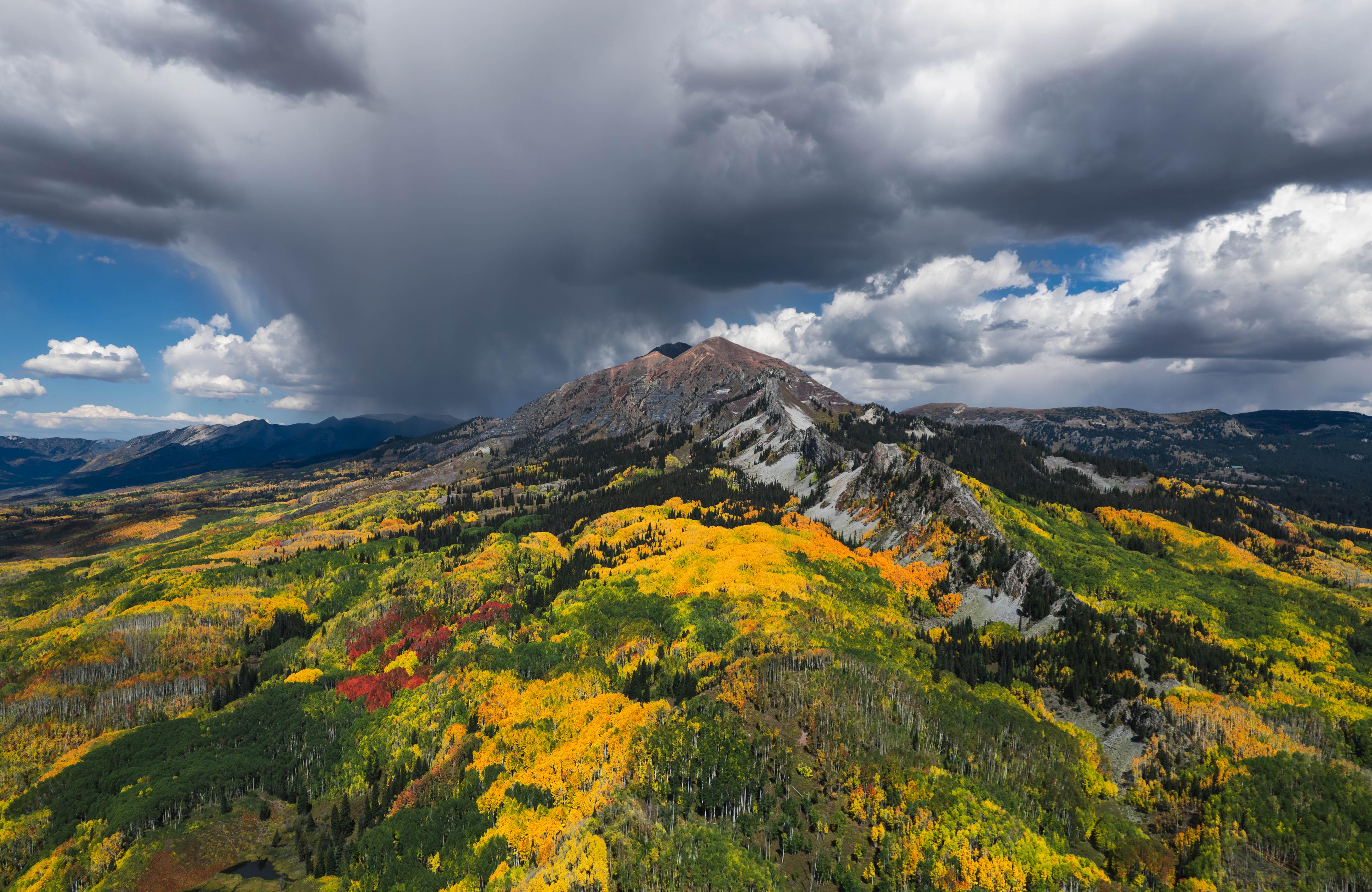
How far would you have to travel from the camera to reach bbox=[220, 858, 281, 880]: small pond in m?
82.5

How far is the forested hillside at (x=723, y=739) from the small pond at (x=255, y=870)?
1.81ft

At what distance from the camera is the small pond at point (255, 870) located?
271ft

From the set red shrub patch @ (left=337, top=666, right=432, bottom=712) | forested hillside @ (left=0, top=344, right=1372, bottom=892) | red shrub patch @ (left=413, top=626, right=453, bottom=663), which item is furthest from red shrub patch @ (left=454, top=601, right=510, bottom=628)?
red shrub patch @ (left=337, top=666, right=432, bottom=712)

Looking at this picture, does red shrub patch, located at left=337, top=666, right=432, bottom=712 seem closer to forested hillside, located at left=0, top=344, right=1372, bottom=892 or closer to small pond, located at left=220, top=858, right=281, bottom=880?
forested hillside, located at left=0, top=344, right=1372, bottom=892

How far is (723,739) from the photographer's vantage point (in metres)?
81.5

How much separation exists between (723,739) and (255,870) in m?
80.1

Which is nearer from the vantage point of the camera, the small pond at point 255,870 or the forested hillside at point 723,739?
the forested hillside at point 723,739

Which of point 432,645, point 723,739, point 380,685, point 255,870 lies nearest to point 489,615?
point 432,645

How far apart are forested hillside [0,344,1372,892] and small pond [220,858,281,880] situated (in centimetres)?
55

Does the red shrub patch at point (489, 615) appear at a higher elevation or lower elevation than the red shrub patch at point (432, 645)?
higher

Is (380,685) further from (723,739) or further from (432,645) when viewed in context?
(723,739)

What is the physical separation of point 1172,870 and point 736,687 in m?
62.4

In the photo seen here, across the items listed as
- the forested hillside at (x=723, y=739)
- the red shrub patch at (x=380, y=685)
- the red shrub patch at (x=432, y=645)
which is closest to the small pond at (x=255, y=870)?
the forested hillside at (x=723, y=739)

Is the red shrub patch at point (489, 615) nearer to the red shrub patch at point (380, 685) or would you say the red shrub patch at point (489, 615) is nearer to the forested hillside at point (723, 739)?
Answer: the forested hillside at point (723, 739)
